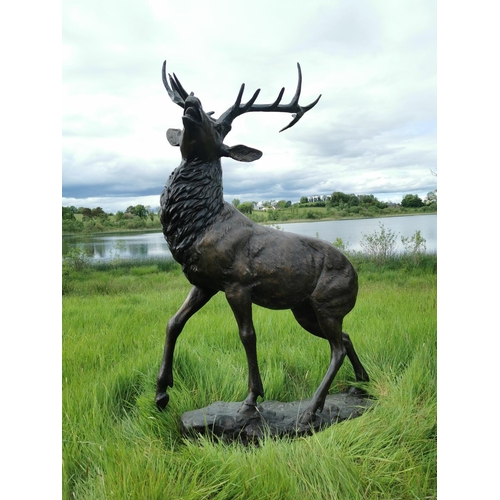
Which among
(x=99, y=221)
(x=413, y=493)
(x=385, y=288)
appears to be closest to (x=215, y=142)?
(x=413, y=493)

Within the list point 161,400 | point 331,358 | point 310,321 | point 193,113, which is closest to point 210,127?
point 193,113

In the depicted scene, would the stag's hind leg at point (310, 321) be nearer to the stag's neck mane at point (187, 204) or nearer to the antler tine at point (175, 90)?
the stag's neck mane at point (187, 204)

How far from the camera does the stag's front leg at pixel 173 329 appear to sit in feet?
8.80

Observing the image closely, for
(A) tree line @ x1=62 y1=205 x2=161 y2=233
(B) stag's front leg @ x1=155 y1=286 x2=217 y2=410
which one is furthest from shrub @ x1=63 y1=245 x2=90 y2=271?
(B) stag's front leg @ x1=155 y1=286 x2=217 y2=410

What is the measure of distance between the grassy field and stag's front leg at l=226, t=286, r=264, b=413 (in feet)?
0.95

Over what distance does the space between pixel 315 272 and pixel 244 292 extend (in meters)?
0.50

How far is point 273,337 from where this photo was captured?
384cm

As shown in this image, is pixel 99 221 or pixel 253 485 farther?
pixel 99 221

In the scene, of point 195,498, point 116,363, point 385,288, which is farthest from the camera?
point 385,288

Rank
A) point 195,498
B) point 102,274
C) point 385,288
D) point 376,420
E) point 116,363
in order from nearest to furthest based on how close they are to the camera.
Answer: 1. point 195,498
2. point 376,420
3. point 116,363
4. point 385,288
5. point 102,274

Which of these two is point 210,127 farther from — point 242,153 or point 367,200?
point 367,200

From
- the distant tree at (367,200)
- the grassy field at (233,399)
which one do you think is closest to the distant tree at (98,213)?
the grassy field at (233,399)

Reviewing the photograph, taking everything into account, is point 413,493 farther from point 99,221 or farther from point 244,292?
point 99,221

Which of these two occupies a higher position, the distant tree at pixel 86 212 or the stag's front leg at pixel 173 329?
the distant tree at pixel 86 212
